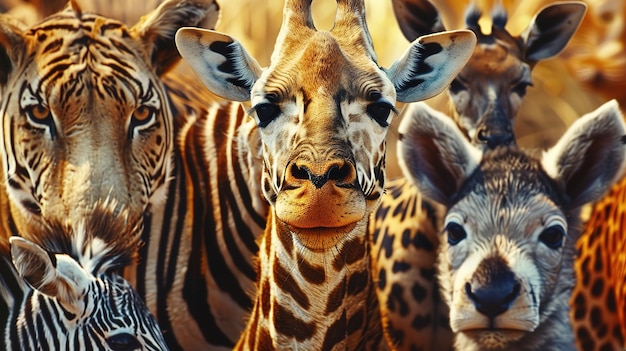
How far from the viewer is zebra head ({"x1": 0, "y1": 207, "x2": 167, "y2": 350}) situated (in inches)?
176

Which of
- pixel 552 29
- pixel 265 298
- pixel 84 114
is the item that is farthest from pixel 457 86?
pixel 84 114

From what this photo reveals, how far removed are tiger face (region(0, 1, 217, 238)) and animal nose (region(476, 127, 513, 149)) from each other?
1.28 m

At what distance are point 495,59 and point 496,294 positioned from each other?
4.64 ft

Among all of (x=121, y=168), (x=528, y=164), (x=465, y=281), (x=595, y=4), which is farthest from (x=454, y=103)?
(x=595, y=4)

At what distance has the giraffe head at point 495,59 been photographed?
605cm

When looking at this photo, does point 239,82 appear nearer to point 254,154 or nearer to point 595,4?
point 254,154

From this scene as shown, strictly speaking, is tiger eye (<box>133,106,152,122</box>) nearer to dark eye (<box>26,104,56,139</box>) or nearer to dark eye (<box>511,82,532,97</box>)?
dark eye (<box>26,104,56,139</box>)

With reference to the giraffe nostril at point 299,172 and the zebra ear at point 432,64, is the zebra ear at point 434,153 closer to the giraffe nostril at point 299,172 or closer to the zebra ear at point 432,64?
the zebra ear at point 432,64

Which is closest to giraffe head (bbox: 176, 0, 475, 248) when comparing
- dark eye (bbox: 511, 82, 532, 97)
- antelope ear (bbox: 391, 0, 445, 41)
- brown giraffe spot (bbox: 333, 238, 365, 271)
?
A: brown giraffe spot (bbox: 333, 238, 365, 271)

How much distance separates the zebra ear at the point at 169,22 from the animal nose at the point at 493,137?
4.09 feet

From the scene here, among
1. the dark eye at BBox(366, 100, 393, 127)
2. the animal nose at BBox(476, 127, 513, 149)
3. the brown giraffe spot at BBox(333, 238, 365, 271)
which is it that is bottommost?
the brown giraffe spot at BBox(333, 238, 365, 271)

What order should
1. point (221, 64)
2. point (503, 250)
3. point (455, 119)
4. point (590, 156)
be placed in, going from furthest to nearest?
point (455, 119), point (590, 156), point (503, 250), point (221, 64)

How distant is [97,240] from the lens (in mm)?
4996

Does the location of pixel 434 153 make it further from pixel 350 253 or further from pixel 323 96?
pixel 323 96
